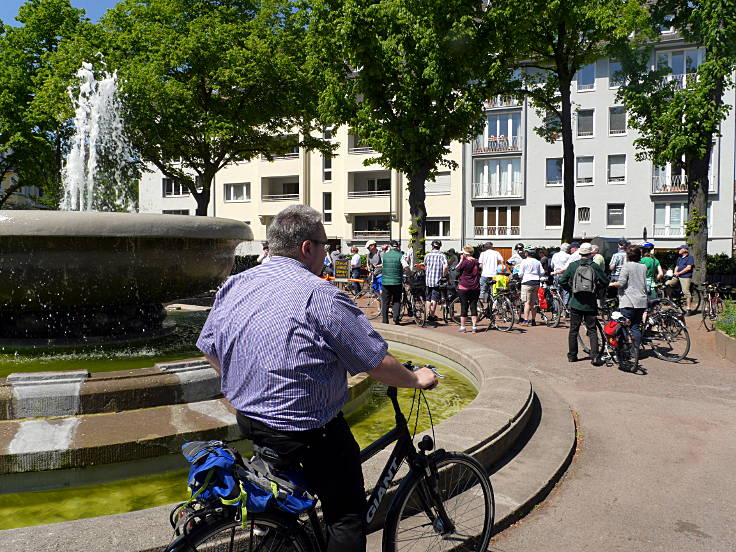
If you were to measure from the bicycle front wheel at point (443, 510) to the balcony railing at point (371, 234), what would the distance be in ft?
132

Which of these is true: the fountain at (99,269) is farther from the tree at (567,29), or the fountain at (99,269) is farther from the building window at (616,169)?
the building window at (616,169)

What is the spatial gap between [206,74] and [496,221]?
24.2 meters

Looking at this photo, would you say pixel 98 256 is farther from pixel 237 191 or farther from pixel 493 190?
pixel 237 191

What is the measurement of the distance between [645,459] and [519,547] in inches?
84.4

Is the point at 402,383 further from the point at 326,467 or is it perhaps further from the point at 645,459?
the point at 645,459

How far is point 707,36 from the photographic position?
1684cm

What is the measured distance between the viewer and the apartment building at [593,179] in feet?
125

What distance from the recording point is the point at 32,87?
2725 centimetres

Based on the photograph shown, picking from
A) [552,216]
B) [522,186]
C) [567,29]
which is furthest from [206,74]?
[552,216]

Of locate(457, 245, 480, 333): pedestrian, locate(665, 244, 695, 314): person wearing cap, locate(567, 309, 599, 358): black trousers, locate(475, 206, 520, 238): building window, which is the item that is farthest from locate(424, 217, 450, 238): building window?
locate(567, 309, 599, 358): black trousers

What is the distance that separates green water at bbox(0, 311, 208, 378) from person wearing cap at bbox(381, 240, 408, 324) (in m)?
6.16

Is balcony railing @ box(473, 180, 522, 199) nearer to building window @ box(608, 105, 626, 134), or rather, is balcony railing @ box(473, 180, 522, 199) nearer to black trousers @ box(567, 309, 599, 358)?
building window @ box(608, 105, 626, 134)

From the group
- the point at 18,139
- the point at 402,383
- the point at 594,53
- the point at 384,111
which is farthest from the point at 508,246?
the point at 402,383

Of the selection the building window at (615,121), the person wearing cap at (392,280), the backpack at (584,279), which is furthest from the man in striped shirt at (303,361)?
the building window at (615,121)
